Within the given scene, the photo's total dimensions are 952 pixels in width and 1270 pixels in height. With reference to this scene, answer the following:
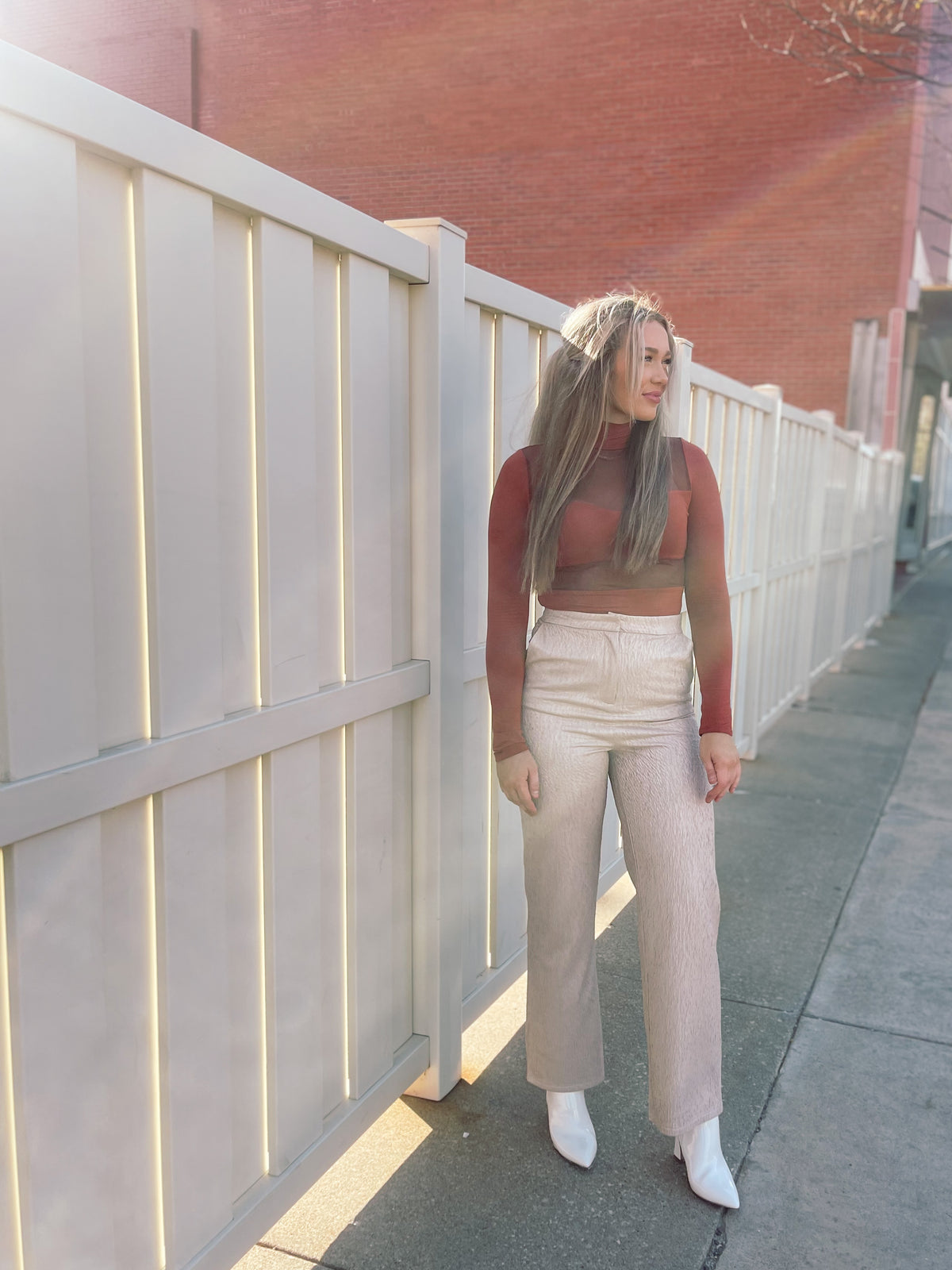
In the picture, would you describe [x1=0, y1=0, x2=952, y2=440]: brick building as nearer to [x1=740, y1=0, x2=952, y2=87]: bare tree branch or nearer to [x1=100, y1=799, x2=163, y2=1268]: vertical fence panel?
[x1=740, y1=0, x2=952, y2=87]: bare tree branch

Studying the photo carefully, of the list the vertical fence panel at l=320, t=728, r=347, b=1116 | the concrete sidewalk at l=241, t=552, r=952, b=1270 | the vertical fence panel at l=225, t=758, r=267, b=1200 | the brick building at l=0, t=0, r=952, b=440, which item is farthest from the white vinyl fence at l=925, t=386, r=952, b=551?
the vertical fence panel at l=225, t=758, r=267, b=1200

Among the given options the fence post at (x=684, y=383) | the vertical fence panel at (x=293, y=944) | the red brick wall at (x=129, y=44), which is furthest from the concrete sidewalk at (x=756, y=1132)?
the red brick wall at (x=129, y=44)

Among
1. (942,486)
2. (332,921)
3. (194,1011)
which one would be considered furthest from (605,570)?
(942,486)

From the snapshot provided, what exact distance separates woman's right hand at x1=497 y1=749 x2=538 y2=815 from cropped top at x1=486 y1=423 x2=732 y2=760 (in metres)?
0.02

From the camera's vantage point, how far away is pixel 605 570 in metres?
2.37

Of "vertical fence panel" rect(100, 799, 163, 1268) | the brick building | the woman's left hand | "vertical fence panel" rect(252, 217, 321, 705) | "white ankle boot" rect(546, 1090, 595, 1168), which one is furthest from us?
the brick building

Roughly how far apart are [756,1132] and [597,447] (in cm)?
178

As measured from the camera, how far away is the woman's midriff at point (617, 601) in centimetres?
237

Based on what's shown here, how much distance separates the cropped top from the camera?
2348 millimetres

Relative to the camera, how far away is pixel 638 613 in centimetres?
238

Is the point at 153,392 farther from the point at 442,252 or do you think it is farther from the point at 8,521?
the point at 442,252

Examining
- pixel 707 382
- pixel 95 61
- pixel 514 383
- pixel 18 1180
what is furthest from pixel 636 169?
pixel 18 1180

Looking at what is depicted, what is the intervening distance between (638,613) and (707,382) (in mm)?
2819

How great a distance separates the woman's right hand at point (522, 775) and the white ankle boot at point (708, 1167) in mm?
854
